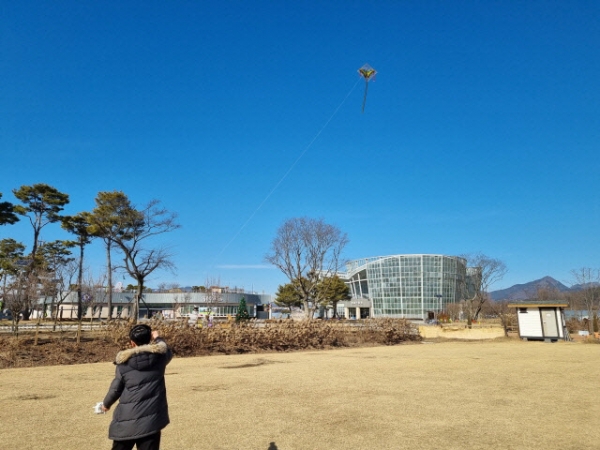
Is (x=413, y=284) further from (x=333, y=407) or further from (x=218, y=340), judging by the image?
(x=333, y=407)

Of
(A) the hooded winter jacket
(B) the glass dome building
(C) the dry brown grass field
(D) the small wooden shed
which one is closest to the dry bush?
(C) the dry brown grass field

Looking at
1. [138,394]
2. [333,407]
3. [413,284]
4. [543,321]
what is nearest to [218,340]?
[333,407]

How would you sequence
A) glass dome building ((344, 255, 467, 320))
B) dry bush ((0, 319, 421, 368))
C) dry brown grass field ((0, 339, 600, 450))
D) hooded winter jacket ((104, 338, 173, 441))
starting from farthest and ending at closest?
glass dome building ((344, 255, 467, 320)), dry bush ((0, 319, 421, 368)), dry brown grass field ((0, 339, 600, 450)), hooded winter jacket ((104, 338, 173, 441))

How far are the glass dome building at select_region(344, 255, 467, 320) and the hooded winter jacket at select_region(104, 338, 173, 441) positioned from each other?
7314 cm

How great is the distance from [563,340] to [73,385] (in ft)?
81.4

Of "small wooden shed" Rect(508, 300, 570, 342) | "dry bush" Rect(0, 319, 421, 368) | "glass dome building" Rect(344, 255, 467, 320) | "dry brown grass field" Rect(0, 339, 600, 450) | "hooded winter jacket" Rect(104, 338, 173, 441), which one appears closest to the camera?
"hooded winter jacket" Rect(104, 338, 173, 441)

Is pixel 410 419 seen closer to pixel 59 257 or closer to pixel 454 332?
pixel 454 332

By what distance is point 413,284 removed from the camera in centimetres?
7581

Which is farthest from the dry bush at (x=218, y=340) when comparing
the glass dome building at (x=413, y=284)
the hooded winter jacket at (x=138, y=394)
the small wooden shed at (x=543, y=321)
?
the glass dome building at (x=413, y=284)

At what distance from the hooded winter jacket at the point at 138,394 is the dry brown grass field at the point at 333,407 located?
1874mm

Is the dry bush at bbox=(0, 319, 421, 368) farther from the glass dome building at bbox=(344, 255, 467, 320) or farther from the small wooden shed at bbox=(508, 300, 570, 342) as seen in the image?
the glass dome building at bbox=(344, 255, 467, 320)

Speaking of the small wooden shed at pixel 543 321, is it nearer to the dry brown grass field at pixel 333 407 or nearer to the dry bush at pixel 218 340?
the dry bush at pixel 218 340

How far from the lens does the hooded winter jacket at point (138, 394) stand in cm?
334

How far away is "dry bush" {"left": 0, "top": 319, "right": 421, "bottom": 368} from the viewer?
1333 cm
